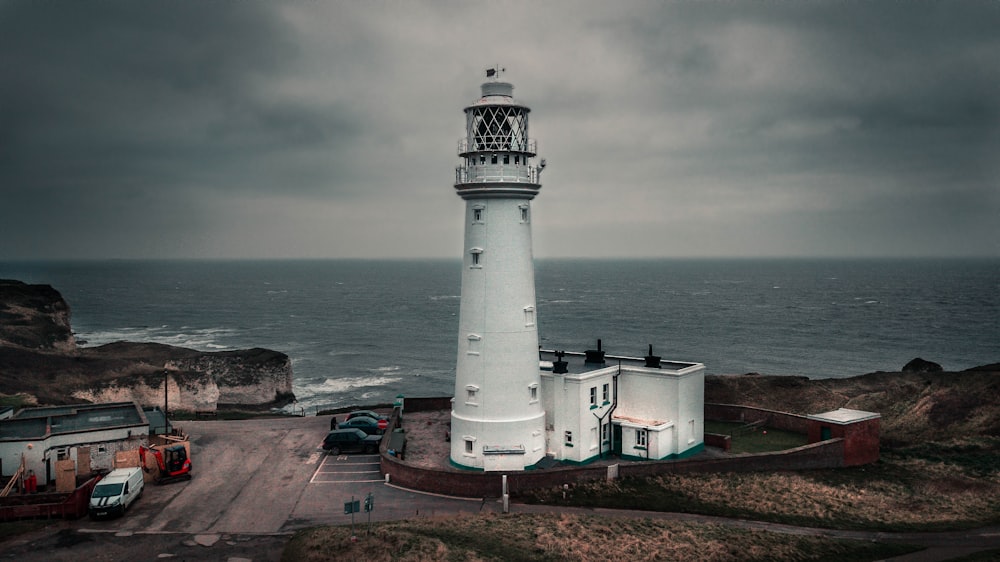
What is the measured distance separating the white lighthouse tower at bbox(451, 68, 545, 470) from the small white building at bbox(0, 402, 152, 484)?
584 inches

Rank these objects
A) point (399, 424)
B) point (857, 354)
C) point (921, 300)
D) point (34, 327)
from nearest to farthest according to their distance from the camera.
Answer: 1. point (399, 424)
2. point (34, 327)
3. point (857, 354)
4. point (921, 300)

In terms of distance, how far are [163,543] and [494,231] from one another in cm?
1647

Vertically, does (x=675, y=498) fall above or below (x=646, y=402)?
below

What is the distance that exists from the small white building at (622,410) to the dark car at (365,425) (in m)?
9.83

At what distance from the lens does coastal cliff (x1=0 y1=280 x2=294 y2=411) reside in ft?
185

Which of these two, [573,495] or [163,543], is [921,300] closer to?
[573,495]

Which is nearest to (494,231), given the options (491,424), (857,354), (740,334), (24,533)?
(491,424)

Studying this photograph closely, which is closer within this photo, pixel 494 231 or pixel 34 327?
pixel 494 231

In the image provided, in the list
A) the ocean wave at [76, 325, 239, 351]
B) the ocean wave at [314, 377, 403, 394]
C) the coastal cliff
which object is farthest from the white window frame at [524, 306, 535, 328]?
the ocean wave at [76, 325, 239, 351]

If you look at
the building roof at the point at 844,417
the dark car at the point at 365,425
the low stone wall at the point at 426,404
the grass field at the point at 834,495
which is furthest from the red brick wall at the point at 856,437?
the dark car at the point at 365,425

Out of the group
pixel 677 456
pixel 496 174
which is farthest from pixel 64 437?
pixel 677 456

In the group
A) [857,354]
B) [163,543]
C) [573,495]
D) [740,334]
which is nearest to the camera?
[163,543]

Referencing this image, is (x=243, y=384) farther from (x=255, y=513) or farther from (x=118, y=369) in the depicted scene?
(x=255, y=513)

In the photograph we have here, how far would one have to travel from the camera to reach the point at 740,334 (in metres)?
112
